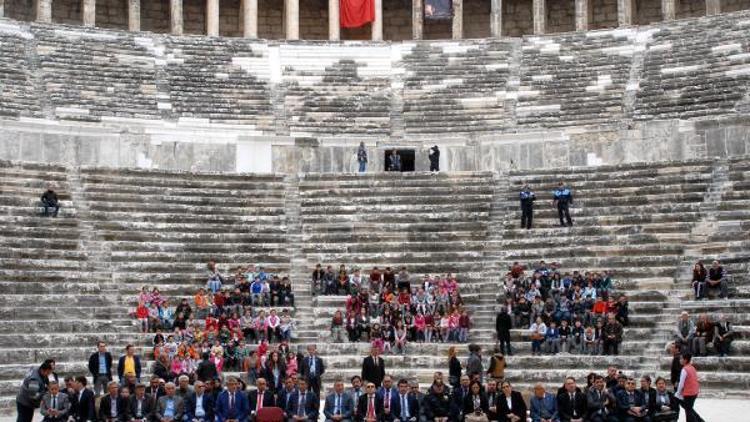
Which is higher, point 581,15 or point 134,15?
point 134,15

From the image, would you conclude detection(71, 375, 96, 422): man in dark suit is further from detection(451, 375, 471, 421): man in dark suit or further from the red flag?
the red flag

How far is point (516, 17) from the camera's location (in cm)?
5122

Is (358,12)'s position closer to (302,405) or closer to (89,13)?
(89,13)

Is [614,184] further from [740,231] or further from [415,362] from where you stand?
[415,362]

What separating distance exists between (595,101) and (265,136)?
392 inches

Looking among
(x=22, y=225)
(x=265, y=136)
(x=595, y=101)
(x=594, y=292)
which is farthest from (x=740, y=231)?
(x=22, y=225)

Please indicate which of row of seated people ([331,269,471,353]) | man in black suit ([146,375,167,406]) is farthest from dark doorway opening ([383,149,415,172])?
man in black suit ([146,375,167,406])

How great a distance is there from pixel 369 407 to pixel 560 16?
33665 millimetres

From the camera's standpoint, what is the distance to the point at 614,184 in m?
33.0

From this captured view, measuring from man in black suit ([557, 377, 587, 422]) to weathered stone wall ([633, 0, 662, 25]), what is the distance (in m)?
32.4

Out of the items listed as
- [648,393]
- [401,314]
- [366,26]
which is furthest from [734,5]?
[648,393]

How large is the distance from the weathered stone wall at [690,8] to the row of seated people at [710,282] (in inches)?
928

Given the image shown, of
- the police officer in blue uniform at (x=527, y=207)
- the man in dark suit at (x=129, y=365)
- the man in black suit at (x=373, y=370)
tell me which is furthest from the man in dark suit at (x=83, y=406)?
the police officer in blue uniform at (x=527, y=207)

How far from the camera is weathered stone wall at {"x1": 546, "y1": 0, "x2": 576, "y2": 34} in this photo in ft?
166
